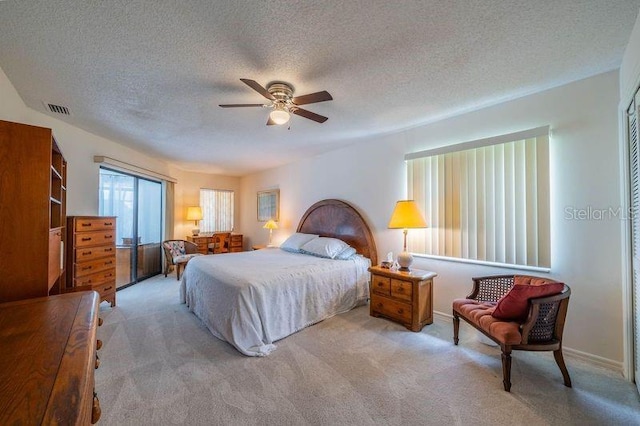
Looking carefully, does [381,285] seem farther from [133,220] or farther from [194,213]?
[194,213]

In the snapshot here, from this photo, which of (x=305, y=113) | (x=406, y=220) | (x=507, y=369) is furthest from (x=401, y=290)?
(x=305, y=113)

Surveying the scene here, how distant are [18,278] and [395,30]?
2.70m

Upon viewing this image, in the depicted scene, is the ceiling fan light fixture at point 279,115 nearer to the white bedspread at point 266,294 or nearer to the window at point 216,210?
the white bedspread at point 266,294

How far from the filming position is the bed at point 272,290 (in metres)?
2.35

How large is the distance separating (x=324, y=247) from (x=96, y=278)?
3.04m

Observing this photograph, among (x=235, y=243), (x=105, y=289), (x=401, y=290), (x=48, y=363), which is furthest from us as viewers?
(x=235, y=243)

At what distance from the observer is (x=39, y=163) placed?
153cm

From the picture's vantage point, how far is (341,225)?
4.10 meters

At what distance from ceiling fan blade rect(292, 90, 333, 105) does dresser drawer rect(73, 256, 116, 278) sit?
333 centimetres

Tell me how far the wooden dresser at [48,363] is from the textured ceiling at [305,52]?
1640mm

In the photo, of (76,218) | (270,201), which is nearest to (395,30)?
(76,218)

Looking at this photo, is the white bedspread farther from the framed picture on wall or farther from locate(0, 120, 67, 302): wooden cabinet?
the framed picture on wall

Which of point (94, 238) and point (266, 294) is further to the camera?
point (94, 238)

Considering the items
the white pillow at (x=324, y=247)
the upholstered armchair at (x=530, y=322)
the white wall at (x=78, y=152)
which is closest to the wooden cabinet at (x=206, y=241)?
the white wall at (x=78, y=152)
